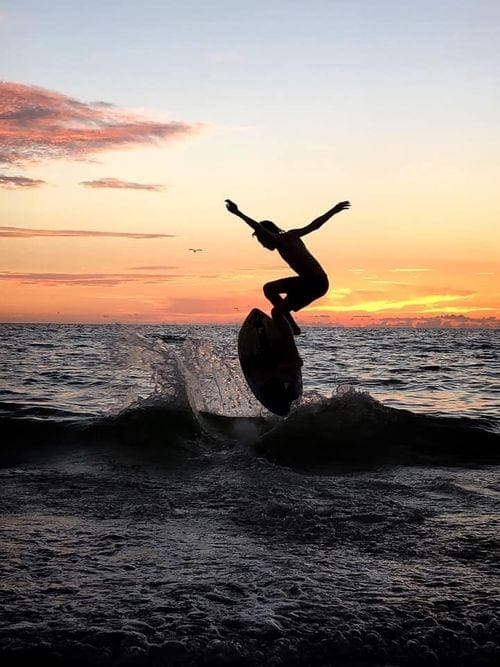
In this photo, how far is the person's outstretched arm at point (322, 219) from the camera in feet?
31.2

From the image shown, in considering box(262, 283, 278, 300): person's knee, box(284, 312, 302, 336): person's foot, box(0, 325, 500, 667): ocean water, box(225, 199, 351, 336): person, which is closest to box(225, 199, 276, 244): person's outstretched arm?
box(225, 199, 351, 336): person

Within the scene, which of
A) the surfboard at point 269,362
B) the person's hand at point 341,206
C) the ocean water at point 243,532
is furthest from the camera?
the surfboard at point 269,362

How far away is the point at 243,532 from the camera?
6.34 m

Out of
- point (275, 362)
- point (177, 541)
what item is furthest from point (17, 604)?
point (275, 362)

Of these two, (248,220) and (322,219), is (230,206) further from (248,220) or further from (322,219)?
(322,219)

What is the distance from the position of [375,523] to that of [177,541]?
2.01 metres

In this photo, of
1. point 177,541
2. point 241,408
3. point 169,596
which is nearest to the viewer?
point 169,596

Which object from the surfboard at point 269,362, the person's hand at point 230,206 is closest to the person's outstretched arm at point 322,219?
the person's hand at point 230,206

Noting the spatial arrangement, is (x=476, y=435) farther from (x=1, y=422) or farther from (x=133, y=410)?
(x=1, y=422)

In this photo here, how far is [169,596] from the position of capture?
4.80 metres

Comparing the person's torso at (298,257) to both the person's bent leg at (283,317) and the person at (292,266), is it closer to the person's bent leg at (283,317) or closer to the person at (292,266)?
the person at (292,266)

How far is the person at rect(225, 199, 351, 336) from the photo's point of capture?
34.0 feet

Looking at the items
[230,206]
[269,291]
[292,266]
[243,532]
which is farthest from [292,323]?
[243,532]

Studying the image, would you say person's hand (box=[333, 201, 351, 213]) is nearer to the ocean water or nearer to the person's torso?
the person's torso
